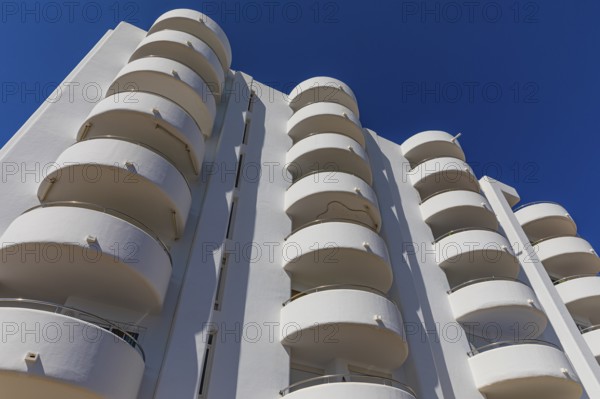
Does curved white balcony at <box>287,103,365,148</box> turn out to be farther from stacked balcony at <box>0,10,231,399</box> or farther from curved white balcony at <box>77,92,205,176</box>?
curved white balcony at <box>77,92,205,176</box>

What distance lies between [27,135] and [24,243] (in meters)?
4.58

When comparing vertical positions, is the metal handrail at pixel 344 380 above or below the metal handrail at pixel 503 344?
below

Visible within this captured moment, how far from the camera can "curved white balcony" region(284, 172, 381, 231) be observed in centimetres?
1495

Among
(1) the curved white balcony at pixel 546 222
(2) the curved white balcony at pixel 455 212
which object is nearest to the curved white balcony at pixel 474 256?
(2) the curved white balcony at pixel 455 212

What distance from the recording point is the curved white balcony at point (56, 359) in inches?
288

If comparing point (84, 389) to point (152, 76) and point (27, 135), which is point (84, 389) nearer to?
point (27, 135)

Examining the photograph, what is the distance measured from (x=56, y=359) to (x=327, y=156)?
38.9 feet

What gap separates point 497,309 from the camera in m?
14.2

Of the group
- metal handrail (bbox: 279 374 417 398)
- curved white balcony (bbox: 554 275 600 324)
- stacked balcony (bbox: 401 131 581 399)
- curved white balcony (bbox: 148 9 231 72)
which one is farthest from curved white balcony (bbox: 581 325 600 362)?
curved white balcony (bbox: 148 9 231 72)

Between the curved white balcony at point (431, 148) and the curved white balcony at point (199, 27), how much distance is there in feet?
31.3

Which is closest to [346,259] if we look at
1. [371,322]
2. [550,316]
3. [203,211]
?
[371,322]

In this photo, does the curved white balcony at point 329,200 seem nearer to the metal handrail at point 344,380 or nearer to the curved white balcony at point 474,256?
the curved white balcony at point 474,256

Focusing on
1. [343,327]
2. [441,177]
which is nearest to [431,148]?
[441,177]

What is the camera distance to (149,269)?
1008cm
